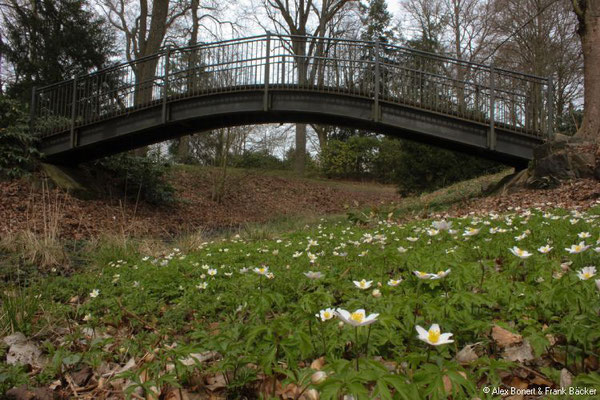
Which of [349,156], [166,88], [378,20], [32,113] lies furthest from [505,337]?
[378,20]

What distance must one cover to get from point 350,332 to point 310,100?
9.24m

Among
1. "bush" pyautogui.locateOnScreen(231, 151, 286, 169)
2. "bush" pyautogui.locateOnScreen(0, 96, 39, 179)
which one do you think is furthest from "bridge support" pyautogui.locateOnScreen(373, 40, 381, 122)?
"bush" pyautogui.locateOnScreen(0, 96, 39, 179)

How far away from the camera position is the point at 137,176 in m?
13.3

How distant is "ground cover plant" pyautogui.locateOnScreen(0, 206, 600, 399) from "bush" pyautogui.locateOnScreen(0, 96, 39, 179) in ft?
29.3

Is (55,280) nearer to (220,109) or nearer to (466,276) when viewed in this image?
(466,276)

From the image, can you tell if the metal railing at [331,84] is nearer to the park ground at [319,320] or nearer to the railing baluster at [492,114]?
the railing baluster at [492,114]

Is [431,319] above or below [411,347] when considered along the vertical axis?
above

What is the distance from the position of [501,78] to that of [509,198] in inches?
140

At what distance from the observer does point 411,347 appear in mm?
1759

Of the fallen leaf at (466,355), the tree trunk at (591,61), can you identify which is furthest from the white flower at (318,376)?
the tree trunk at (591,61)

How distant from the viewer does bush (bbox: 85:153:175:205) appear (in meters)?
13.3

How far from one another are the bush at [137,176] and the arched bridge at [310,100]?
971 mm

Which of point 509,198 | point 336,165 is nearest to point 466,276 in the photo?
point 509,198

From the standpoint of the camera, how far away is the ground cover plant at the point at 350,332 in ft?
4.72
